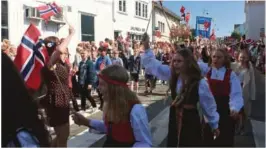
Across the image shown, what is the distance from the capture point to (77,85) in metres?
10.7

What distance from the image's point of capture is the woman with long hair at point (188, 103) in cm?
449

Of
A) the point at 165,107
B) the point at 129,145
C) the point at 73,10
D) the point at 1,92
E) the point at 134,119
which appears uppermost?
the point at 73,10

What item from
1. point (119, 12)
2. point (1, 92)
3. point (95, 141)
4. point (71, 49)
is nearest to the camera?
point (1, 92)

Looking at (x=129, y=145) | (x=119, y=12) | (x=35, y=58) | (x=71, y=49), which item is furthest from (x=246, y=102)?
(x=119, y=12)

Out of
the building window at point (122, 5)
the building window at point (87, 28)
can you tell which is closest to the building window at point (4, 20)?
the building window at point (87, 28)

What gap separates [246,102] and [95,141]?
3.02m

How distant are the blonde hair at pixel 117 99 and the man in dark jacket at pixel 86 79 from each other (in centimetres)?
729

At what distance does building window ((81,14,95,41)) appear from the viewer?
22.5m

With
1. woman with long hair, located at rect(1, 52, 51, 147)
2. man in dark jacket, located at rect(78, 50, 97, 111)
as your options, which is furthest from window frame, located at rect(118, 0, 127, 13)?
woman with long hair, located at rect(1, 52, 51, 147)

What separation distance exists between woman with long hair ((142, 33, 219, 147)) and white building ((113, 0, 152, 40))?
23099 mm

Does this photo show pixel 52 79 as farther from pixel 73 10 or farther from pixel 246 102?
pixel 73 10

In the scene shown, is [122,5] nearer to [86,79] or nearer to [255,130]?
[86,79]

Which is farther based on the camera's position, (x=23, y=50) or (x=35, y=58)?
(x=35, y=58)

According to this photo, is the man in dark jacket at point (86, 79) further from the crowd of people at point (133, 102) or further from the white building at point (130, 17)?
the white building at point (130, 17)
